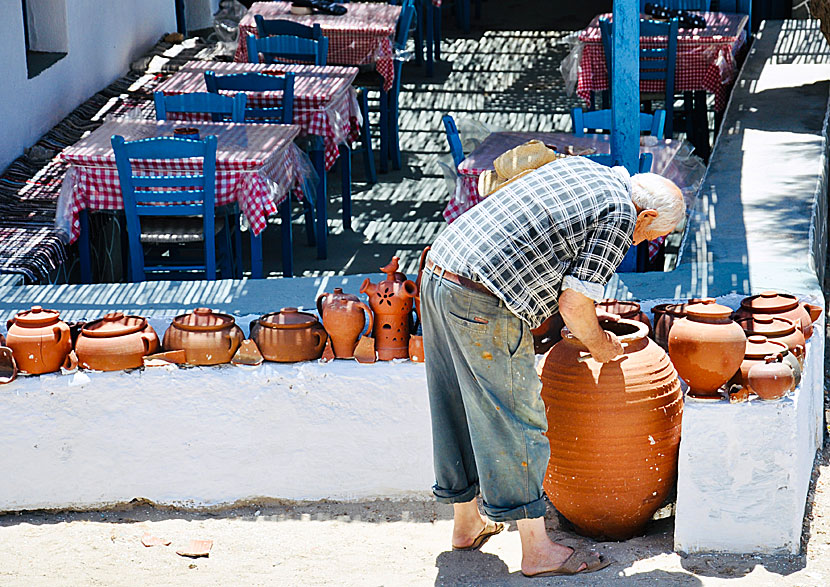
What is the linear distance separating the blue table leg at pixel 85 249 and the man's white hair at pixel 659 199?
3555 mm

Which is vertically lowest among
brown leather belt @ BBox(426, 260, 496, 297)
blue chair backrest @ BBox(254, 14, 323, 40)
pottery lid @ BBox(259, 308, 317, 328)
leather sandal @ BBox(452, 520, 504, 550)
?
leather sandal @ BBox(452, 520, 504, 550)

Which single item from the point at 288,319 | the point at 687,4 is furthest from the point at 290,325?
the point at 687,4

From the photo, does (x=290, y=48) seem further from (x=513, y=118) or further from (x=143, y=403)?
(x=143, y=403)

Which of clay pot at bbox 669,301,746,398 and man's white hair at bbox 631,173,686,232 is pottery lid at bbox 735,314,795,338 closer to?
clay pot at bbox 669,301,746,398

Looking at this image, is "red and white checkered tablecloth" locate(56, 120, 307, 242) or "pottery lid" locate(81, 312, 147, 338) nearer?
"pottery lid" locate(81, 312, 147, 338)

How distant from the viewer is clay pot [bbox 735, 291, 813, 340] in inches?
154

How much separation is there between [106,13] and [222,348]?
662cm

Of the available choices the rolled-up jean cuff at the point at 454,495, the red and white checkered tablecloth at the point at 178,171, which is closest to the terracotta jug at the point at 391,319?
the rolled-up jean cuff at the point at 454,495

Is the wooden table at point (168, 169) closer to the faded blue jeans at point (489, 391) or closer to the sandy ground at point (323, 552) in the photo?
the sandy ground at point (323, 552)

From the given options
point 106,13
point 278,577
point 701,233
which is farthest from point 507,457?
point 106,13

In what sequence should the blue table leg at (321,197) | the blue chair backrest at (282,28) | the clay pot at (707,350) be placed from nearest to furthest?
the clay pot at (707,350) < the blue table leg at (321,197) < the blue chair backrest at (282,28)

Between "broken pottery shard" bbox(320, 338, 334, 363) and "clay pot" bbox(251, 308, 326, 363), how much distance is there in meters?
0.02

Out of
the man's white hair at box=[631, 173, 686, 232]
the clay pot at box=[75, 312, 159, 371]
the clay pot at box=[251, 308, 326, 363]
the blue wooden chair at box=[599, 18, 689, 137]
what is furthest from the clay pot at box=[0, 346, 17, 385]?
the blue wooden chair at box=[599, 18, 689, 137]

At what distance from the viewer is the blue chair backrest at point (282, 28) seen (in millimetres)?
8523
